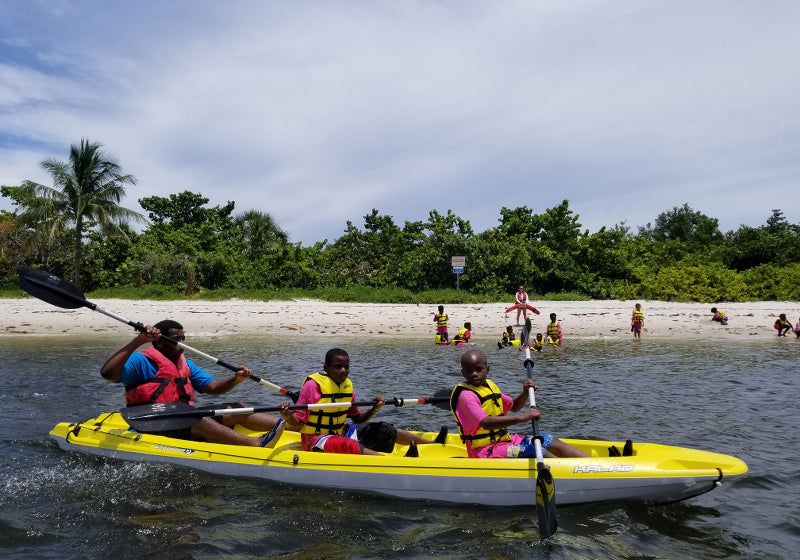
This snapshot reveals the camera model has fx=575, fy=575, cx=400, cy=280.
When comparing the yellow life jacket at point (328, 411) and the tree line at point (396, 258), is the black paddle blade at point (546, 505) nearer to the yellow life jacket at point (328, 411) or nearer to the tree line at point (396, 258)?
the yellow life jacket at point (328, 411)

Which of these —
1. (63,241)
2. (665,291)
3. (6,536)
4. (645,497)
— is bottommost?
(6,536)

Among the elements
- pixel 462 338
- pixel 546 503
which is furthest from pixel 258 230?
pixel 546 503

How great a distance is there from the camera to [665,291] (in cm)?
2366

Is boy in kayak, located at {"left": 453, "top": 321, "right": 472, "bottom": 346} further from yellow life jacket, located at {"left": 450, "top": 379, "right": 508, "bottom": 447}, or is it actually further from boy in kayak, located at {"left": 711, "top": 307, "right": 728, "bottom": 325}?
yellow life jacket, located at {"left": 450, "top": 379, "right": 508, "bottom": 447}

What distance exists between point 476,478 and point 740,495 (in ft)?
8.42

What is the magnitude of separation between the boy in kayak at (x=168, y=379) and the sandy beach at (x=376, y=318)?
39.7 feet

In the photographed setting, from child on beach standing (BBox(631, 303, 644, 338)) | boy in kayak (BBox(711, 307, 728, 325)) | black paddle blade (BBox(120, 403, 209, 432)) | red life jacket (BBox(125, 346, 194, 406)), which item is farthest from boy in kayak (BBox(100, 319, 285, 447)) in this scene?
boy in kayak (BBox(711, 307, 728, 325))

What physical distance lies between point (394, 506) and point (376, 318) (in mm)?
15378

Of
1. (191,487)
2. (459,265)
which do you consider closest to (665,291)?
(459,265)

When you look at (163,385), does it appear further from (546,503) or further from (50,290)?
(546,503)

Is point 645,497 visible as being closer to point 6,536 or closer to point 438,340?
point 6,536

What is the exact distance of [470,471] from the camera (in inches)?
196

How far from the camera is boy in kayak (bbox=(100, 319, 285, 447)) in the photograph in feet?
18.9

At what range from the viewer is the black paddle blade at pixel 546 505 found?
14.5 ft
